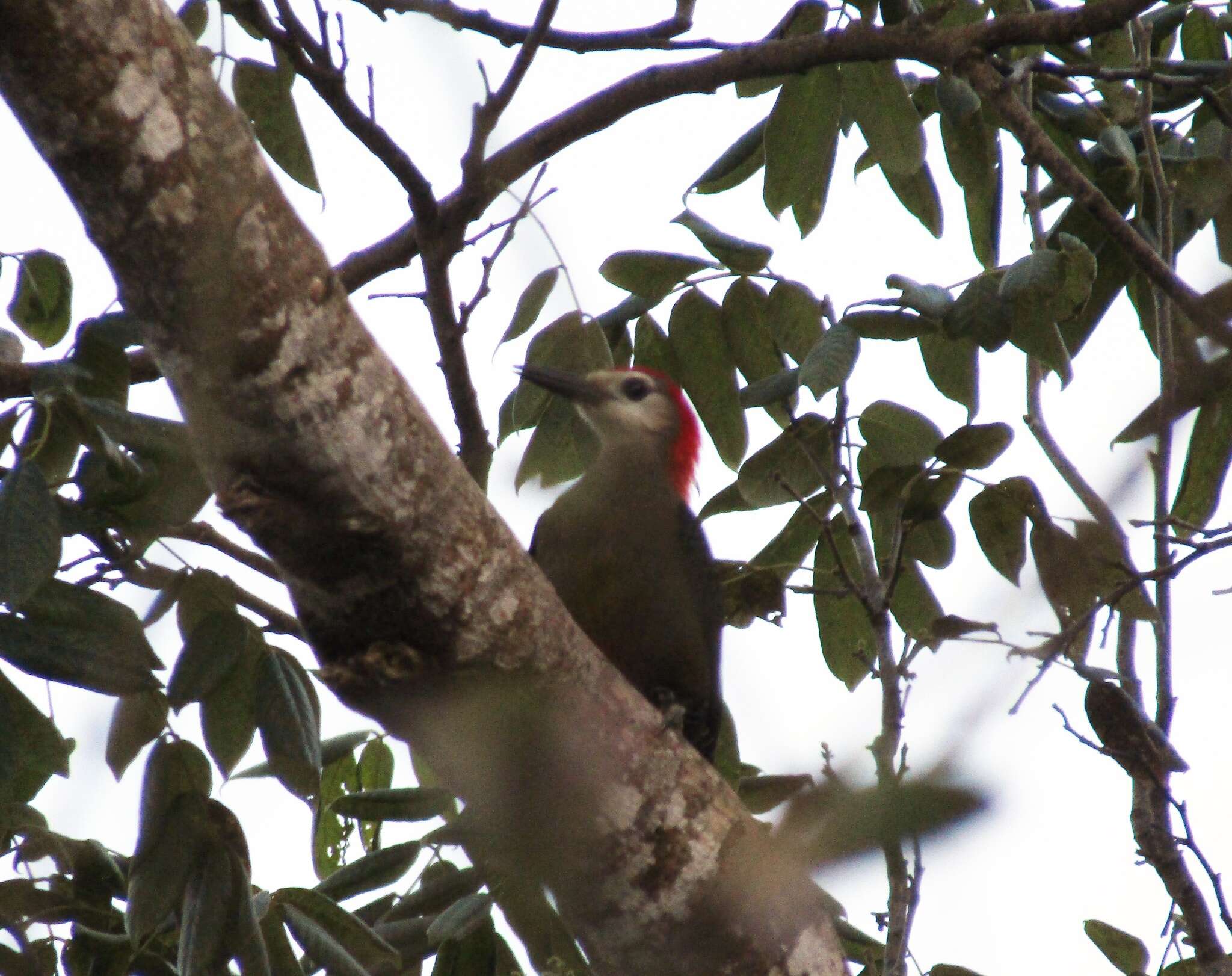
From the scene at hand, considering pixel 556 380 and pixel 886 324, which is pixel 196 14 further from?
pixel 886 324

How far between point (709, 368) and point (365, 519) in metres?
1.66

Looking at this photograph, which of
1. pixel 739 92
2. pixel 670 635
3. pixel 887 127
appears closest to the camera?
pixel 887 127

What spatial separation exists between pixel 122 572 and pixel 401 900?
3.11ft

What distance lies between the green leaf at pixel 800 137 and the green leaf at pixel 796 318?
8.0 inches

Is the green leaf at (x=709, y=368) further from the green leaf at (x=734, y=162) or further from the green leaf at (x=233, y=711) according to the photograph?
the green leaf at (x=233, y=711)

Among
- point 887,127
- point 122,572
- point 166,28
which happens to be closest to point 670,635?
point 887,127

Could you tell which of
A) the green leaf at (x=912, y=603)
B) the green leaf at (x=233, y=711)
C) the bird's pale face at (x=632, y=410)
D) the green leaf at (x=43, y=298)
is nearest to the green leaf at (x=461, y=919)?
the green leaf at (x=233, y=711)

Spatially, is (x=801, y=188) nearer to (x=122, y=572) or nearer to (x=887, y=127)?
(x=887, y=127)

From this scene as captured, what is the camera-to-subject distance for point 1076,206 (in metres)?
3.20

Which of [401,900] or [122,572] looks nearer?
[122,572]

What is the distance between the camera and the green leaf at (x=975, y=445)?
260 centimetres

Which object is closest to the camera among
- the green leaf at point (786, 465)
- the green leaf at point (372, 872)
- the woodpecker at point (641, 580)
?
the green leaf at point (372, 872)

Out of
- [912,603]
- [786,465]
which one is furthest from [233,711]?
[912,603]

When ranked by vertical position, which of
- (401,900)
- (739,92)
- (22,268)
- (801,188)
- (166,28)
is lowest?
(401,900)
